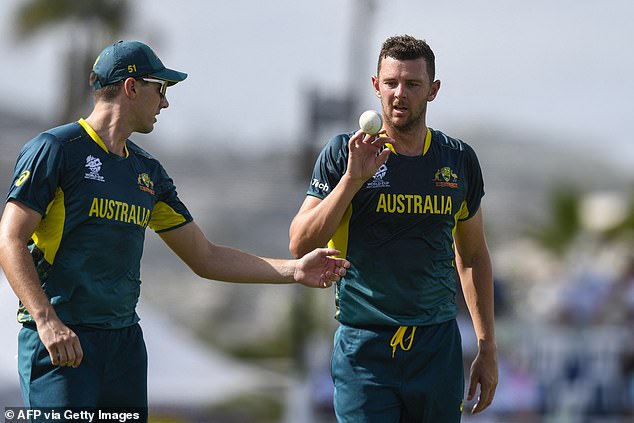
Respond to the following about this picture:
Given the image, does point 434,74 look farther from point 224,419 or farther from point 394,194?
point 224,419

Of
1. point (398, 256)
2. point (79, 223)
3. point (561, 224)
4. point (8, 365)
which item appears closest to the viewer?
point (79, 223)

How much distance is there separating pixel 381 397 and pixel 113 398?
1298 millimetres

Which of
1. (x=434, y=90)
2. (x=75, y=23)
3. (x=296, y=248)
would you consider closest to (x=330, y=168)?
(x=296, y=248)

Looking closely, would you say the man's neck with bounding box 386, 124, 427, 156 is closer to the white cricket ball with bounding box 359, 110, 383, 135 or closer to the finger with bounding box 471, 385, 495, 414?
the white cricket ball with bounding box 359, 110, 383, 135

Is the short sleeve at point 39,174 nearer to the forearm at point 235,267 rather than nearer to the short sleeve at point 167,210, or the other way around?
the short sleeve at point 167,210

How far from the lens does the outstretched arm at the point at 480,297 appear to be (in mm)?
6316

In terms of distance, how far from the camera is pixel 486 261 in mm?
6379

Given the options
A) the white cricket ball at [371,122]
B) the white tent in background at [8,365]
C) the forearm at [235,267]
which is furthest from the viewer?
the white tent in background at [8,365]

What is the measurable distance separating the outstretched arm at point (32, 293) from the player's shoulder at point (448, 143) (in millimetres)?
2072

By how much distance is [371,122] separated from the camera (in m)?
5.54

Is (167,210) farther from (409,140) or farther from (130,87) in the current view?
(409,140)

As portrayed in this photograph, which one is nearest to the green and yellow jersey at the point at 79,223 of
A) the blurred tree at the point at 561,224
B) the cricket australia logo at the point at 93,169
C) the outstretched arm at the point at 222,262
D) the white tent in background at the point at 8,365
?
the cricket australia logo at the point at 93,169

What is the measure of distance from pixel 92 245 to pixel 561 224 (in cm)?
3394

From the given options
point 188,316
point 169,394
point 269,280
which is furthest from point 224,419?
point 188,316
